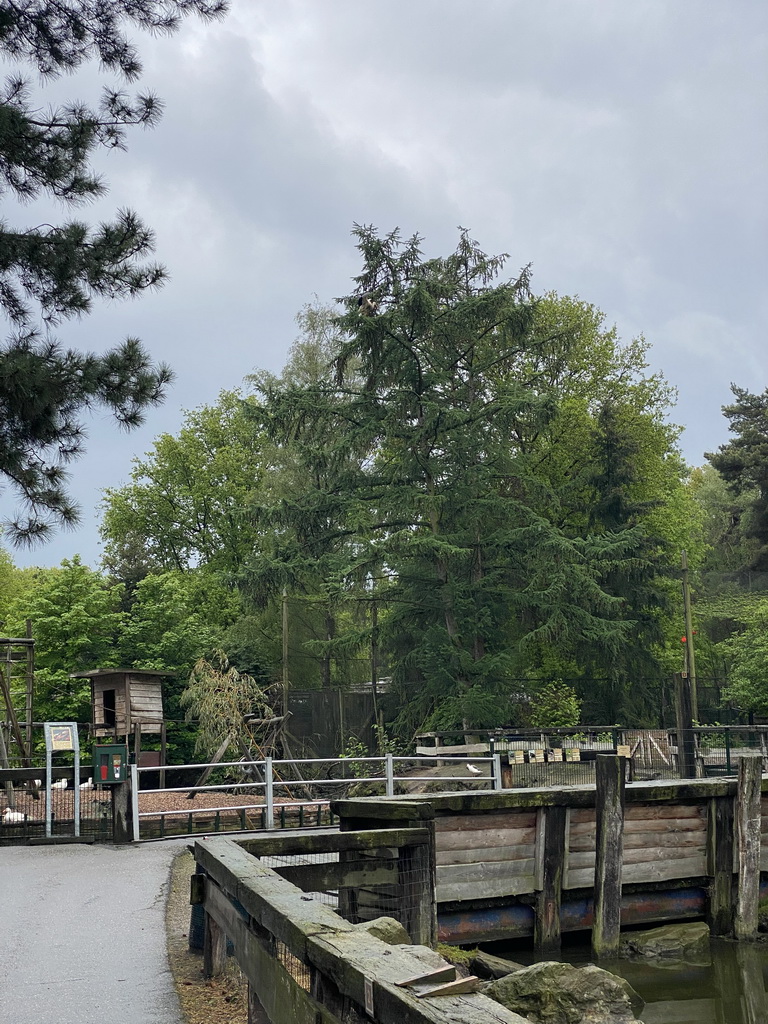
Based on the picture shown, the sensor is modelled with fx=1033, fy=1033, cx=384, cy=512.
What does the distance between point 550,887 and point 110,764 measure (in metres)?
6.75

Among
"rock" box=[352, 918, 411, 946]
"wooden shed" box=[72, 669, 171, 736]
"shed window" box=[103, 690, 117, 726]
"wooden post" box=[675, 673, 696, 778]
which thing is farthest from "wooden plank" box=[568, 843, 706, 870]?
"shed window" box=[103, 690, 117, 726]

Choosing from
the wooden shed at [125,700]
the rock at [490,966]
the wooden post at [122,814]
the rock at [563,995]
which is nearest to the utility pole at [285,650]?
the wooden shed at [125,700]

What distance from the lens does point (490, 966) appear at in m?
9.84

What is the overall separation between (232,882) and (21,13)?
896 centimetres

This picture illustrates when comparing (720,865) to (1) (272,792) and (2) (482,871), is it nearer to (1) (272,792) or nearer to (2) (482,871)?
(2) (482,871)

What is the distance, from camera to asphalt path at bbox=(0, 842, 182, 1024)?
6516 millimetres

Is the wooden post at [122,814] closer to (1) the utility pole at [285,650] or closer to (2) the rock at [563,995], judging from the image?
(2) the rock at [563,995]

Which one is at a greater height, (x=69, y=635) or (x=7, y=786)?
(x=69, y=635)

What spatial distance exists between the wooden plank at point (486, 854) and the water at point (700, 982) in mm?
1076

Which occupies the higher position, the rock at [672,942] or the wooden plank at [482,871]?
the wooden plank at [482,871]

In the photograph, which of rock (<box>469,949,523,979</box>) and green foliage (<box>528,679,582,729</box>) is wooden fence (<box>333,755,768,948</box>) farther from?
green foliage (<box>528,679,582,729</box>)

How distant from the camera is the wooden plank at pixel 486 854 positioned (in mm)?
10734

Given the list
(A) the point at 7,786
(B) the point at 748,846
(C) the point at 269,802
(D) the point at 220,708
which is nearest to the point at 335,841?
(B) the point at 748,846

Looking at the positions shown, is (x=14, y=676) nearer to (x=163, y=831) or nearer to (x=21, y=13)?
(x=163, y=831)
